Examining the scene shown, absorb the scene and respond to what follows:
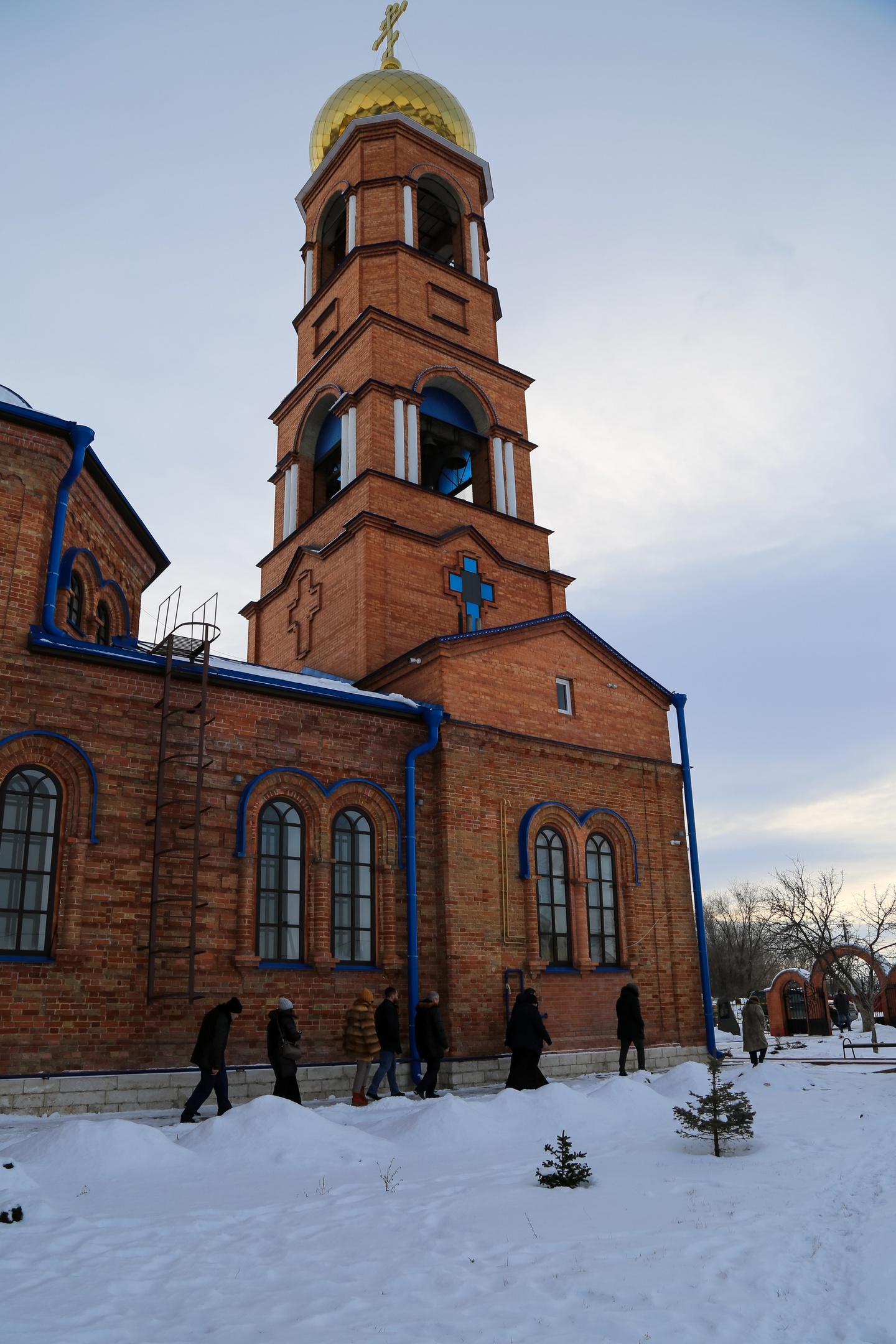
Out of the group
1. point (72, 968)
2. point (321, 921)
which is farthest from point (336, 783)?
point (72, 968)

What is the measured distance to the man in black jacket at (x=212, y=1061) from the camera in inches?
366

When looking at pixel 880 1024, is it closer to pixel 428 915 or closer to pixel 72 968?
pixel 428 915

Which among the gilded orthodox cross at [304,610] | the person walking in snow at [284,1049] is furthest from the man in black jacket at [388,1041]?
the gilded orthodox cross at [304,610]

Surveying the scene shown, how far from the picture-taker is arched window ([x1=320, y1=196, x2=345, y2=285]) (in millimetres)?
22078

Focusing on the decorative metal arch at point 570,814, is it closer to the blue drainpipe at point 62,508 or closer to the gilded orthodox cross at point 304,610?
the gilded orthodox cross at point 304,610

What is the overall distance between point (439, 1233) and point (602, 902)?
992cm

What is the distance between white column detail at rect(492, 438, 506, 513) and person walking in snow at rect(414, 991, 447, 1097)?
34.7 feet

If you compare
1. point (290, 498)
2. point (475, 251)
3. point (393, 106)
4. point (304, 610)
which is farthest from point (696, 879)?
point (393, 106)

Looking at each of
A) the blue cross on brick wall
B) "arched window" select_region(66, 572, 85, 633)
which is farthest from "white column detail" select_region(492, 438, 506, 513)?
"arched window" select_region(66, 572, 85, 633)

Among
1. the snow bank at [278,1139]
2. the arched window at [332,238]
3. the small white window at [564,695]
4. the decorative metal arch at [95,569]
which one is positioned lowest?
the snow bank at [278,1139]

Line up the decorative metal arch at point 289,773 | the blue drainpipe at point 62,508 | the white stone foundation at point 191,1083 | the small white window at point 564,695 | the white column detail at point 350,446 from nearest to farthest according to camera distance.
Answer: the white stone foundation at point 191,1083, the blue drainpipe at point 62,508, the decorative metal arch at point 289,773, the small white window at point 564,695, the white column detail at point 350,446

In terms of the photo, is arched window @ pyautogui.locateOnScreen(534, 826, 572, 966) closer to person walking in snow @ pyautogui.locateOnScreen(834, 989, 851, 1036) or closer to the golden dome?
the golden dome

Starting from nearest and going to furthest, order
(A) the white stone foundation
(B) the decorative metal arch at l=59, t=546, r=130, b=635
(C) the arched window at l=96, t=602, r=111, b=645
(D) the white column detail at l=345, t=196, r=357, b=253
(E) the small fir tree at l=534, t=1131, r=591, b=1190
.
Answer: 1. (E) the small fir tree at l=534, t=1131, r=591, b=1190
2. (A) the white stone foundation
3. (B) the decorative metal arch at l=59, t=546, r=130, b=635
4. (C) the arched window at l=96, t=602, r=111, b=645
5. (D) the white column detail at l=345, t=196, r=357, b=253

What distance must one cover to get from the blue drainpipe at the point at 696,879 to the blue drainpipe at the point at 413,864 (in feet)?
16.5
